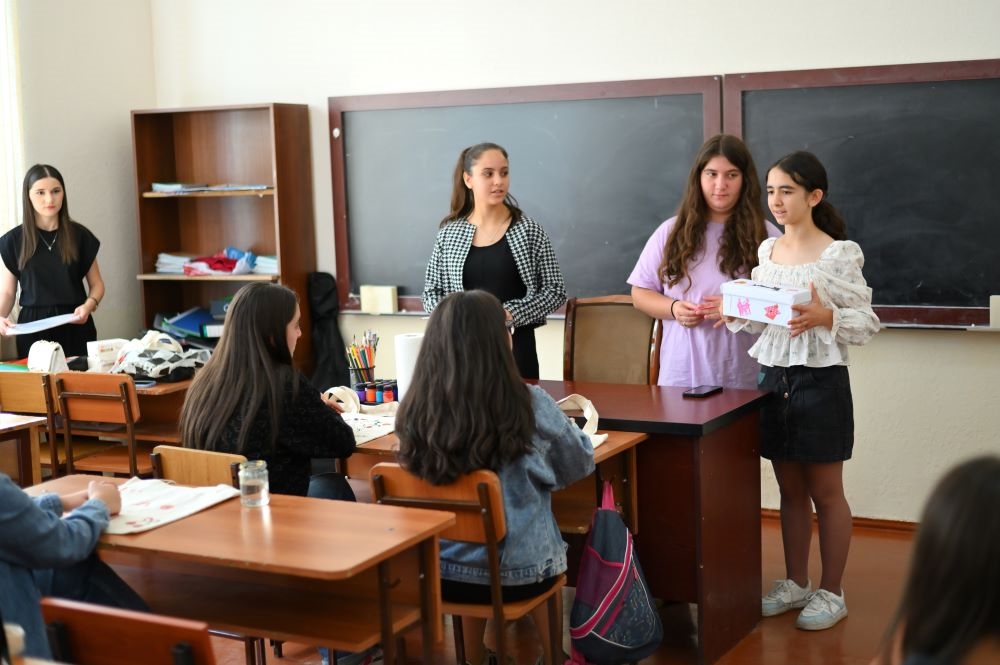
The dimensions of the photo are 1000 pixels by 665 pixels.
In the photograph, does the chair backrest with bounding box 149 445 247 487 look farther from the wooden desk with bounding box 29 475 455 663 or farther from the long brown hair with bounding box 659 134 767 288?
the long brown hair with bounding box 659 134 767 288

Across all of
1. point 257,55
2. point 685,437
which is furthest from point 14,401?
point 685,437

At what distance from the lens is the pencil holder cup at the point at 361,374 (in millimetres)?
3725

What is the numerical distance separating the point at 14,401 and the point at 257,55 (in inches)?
88.6

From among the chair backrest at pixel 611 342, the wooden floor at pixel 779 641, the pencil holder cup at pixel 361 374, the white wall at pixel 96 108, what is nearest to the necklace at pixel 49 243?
the white wall at pixel 96 108

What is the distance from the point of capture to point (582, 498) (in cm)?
334

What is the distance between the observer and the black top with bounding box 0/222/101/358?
5.07m

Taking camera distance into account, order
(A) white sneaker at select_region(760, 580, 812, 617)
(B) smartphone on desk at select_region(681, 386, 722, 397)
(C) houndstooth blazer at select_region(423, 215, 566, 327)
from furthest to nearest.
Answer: (C) houndstooth blazer at select_region(423, 215, 566, 327), (A) white sneaker at select_region(760, 580, 812, 617), (B) smartphone on desk at select_region(681, 386, 722, 397)

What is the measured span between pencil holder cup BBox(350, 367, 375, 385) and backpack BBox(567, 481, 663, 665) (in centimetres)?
105

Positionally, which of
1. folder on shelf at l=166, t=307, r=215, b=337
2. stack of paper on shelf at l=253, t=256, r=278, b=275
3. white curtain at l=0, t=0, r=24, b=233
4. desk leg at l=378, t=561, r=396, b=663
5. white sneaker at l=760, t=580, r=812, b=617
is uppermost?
white curtain at l=0, t=0, r=24, b=233

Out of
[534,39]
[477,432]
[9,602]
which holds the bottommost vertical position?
[9,602]

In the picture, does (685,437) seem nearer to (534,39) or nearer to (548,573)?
(548,573)

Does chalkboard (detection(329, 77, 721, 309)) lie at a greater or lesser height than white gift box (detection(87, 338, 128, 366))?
greater

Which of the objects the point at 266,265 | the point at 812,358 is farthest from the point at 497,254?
the point at 266,265

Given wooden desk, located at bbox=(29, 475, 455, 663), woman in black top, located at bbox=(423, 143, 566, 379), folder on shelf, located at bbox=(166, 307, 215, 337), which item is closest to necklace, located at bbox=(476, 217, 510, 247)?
woman in black top, located at bbox=(423, 143, 566, 379)
